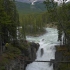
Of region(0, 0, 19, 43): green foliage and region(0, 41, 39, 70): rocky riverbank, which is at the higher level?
region(0, 0, 19, 43): green foliage

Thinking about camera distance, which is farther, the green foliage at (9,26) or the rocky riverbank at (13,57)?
the green foliage at (9,26)

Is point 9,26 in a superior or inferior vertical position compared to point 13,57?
superior

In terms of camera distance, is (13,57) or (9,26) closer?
(13,57)

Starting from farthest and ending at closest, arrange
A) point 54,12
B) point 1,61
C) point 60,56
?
point 60,56 < point 1,61 < point 54,12

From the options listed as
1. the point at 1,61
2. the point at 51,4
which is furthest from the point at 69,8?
the point at 1,61

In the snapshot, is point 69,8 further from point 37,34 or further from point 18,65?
point 37,34

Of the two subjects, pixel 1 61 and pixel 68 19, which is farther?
pixel 1 61

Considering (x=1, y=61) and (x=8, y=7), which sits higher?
(x=8, y=7)

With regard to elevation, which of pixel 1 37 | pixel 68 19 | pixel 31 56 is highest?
pixel 68 19

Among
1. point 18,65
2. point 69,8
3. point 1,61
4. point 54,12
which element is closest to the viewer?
point 54,12

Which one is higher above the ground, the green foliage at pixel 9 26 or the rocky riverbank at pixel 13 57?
the green foliage at pixel 9 26

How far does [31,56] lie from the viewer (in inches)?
1911

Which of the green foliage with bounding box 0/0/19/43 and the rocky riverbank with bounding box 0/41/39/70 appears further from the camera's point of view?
the green foliage with bounding box 0/0/19/43

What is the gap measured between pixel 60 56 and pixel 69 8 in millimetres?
16107
